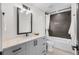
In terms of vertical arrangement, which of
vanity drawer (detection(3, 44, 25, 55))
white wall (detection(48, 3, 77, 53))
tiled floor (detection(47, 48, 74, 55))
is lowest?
tiled floor (detection(47, 48, 74, 55))

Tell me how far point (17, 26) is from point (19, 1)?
0.36 m

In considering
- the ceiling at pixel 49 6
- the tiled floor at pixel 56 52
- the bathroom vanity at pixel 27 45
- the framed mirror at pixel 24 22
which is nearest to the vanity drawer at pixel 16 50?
the bathroom vanity at pixel 27 45

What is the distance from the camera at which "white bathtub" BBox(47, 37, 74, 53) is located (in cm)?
112

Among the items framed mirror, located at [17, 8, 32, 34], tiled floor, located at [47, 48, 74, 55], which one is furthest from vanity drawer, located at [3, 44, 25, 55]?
tiled floor, located at [47, 48, 74, 55]

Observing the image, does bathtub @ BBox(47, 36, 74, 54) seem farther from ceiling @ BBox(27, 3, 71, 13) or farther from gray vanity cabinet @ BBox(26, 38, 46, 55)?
ceiling @ BBox(27, 3, 71, 13)

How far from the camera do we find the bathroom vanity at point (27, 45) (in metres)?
1.08

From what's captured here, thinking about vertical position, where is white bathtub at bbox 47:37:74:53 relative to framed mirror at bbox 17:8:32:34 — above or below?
below

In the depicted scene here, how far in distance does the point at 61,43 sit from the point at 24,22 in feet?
1.97

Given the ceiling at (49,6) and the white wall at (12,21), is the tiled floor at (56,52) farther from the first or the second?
the ceiling at (49,6)

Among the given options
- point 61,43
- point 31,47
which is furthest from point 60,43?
point 31,47

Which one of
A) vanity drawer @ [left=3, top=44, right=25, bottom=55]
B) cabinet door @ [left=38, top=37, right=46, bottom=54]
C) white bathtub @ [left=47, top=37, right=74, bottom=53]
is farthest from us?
cabinet door @ [left=38, top=37, right=46, bottom=54]

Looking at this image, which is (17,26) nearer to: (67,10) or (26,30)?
→ (26,30)

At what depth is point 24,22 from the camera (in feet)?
4.06

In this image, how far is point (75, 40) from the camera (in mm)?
1051
